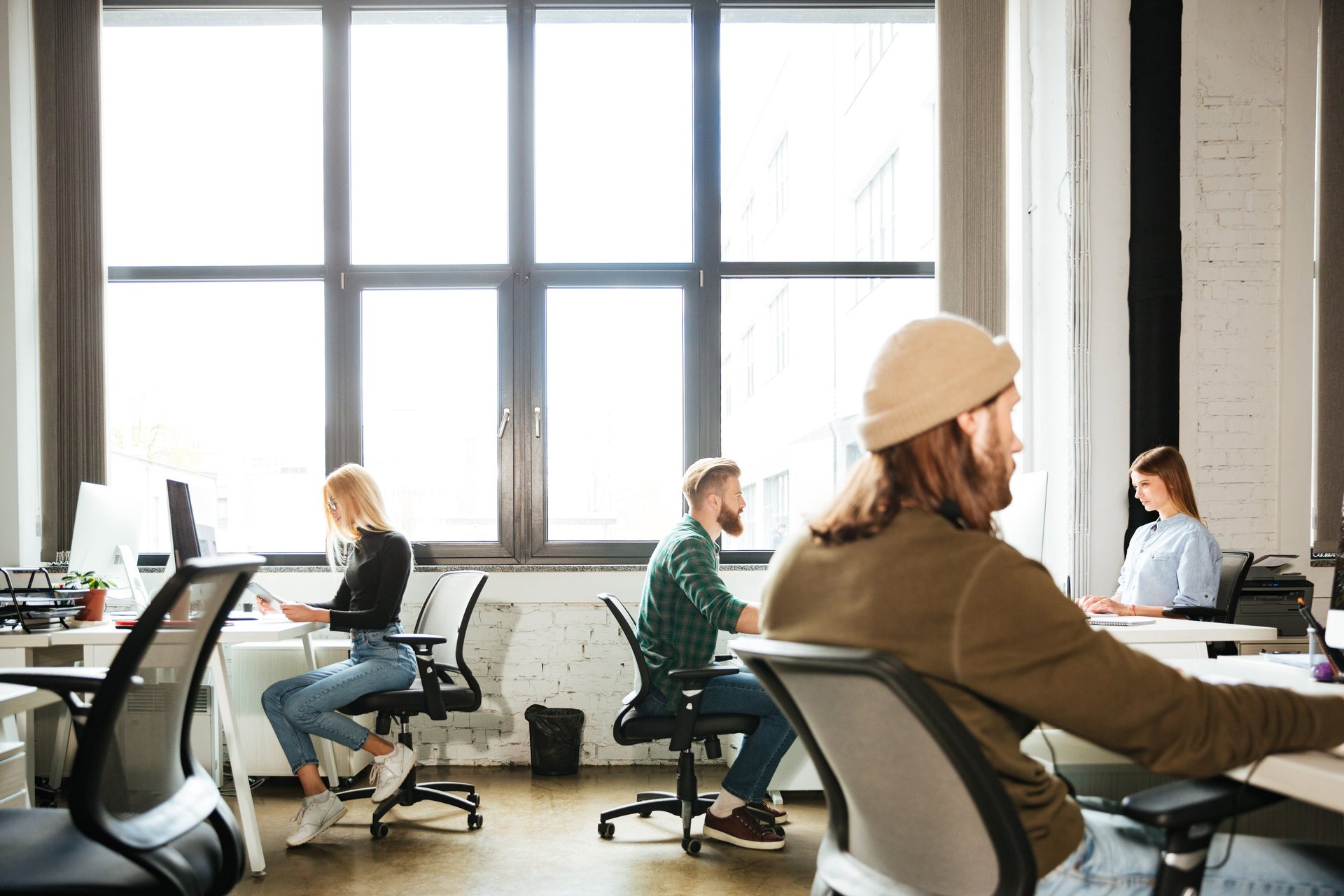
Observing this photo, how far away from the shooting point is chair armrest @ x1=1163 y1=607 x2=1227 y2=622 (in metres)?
3.54

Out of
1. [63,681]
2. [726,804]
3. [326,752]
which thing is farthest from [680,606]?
[63,681]

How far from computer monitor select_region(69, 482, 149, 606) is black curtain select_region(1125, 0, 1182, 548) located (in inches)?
151

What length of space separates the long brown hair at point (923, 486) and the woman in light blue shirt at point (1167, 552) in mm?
2565

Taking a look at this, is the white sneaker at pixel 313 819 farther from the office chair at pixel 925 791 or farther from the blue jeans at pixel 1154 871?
the blue jeans at pixel 1154 871

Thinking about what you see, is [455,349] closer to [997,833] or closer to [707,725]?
[707,725]

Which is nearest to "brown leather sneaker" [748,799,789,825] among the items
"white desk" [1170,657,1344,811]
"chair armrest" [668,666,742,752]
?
"chair armrest" [668,666,742,752]

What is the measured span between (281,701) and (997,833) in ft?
9.53

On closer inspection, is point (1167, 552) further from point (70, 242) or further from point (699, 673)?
point (70, 242)

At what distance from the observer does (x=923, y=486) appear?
4.27ft

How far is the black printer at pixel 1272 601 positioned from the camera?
12.6ft

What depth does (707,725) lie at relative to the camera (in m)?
3.25

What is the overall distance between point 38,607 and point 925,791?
3.10 m

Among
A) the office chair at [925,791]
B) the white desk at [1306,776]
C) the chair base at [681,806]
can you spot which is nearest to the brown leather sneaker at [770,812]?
the chair base at [681,806]

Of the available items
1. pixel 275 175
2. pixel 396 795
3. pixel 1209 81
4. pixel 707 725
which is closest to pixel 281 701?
pixel 396 795
